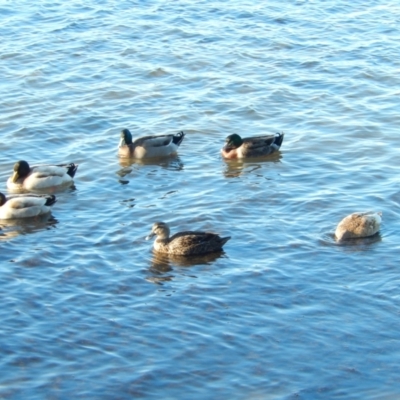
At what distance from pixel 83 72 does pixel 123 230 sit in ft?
30.4

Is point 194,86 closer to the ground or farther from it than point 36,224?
farther from it

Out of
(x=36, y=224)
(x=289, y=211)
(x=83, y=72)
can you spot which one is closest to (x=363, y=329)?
(x=289, y=211)

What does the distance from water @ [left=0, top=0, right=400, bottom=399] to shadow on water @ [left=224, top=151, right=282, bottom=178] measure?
35mm

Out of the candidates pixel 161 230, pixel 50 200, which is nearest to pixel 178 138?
pixel 50 200

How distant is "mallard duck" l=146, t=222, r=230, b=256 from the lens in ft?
47.5

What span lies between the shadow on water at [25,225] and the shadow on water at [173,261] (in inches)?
87.6

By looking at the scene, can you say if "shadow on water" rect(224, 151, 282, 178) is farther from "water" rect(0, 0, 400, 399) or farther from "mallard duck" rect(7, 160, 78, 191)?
"mallard duck" rect(7, 160, 78, 191)

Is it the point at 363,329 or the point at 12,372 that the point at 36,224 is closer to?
the point at 12,372

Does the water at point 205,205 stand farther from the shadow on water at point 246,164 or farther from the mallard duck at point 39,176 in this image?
the mallard duck at point 39,176

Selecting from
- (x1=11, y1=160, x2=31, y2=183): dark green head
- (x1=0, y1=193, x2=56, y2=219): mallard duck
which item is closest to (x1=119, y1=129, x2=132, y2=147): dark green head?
(x1=11, y1=160, x2=31, y2=183): dark green head

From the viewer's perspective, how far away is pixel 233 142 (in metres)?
18.8

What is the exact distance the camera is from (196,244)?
14469 mm

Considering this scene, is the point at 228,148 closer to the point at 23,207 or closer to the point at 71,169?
the point at 71,169

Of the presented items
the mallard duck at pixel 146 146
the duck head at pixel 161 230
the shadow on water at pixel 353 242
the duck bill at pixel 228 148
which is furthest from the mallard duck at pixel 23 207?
the shadow on water at pixel 353 242
